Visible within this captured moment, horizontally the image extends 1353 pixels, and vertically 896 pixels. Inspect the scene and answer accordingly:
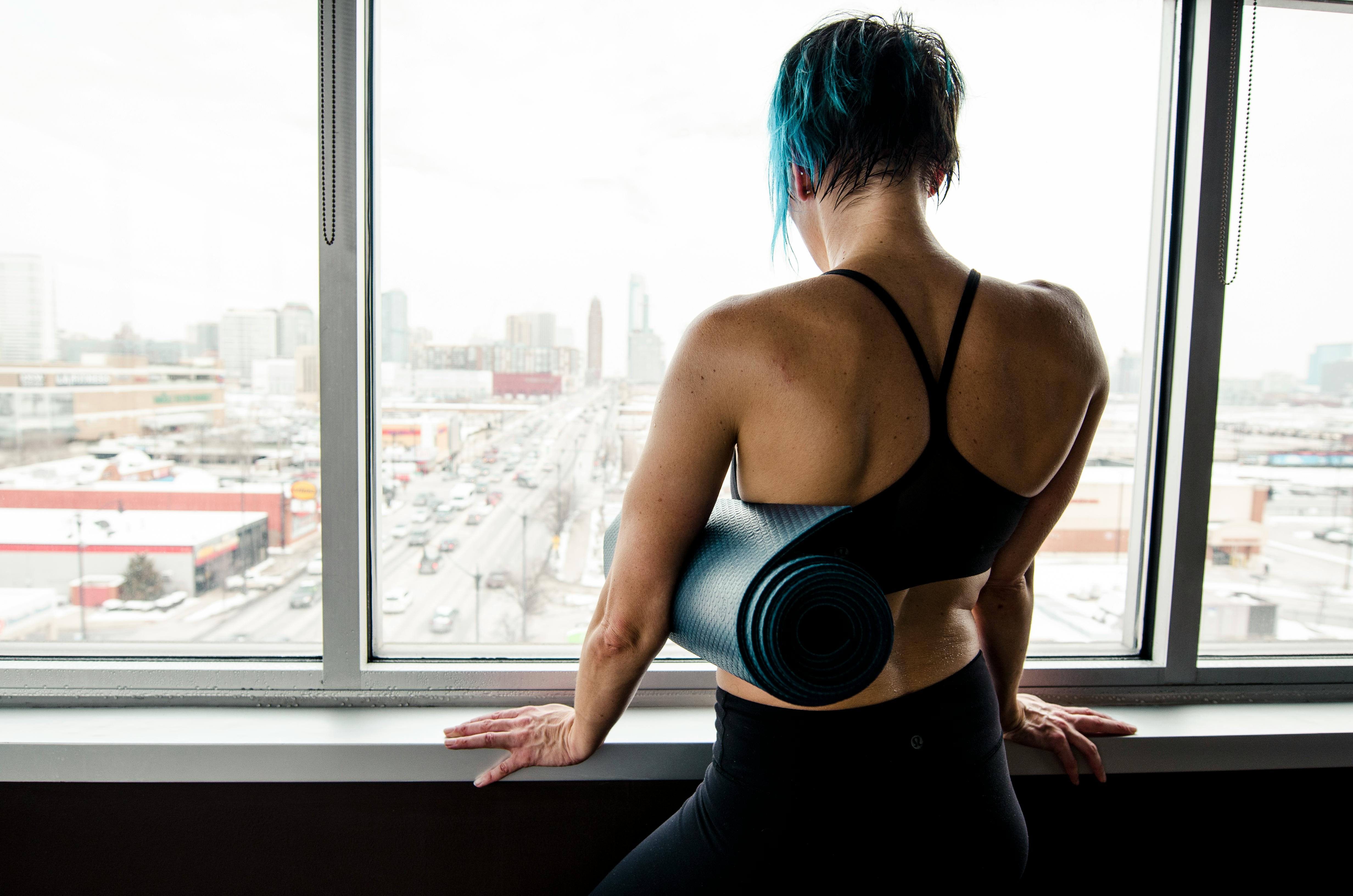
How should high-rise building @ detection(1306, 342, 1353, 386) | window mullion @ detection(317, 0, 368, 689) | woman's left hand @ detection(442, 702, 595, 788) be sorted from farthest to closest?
high-rise building @ detection(1306, 342, 1353, 386), window mullion @ detection(317, 0, 368, 689), woman's left hand @ detection(442, 702, 595, 788)

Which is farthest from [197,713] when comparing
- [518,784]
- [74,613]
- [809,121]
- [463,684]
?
[809,121]

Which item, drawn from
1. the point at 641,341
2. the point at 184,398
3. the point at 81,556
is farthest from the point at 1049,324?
the point at 81,556

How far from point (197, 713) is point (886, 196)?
4.65ft

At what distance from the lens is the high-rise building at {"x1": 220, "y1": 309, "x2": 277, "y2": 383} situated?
120 cm

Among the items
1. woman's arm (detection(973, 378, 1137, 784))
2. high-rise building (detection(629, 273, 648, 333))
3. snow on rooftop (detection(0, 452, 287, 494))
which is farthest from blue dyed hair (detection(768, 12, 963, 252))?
snow on rooftop (detection(0, 452, 287, 494))

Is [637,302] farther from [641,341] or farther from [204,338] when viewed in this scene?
[204,338]

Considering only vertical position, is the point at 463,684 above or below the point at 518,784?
above

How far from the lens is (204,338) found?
3.98ft

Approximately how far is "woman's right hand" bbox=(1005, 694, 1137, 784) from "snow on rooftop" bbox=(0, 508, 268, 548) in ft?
4.67

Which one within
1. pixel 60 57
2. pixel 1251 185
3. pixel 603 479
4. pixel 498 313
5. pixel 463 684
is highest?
pixel 60 57

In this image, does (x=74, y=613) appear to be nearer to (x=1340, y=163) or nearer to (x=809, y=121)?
(x=809, y=121)

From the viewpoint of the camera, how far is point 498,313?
4.05ft

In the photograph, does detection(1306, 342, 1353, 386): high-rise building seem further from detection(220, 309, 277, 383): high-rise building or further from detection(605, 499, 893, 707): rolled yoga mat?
detection(220, 309, 277, 383): high-rise building

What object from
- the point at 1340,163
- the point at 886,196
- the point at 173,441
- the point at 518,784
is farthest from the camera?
the point at 1340,163
